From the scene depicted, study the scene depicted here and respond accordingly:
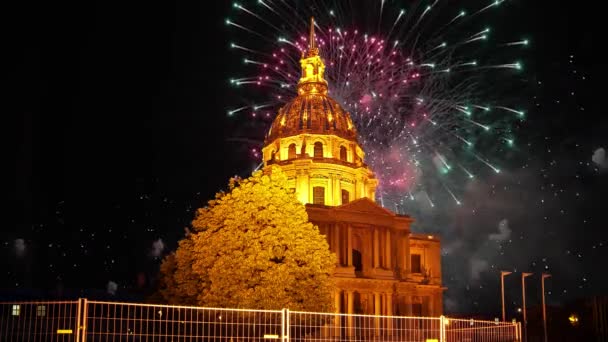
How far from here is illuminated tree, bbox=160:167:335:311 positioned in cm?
3709

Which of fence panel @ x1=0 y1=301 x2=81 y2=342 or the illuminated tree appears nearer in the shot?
fence panel @ x1=0 y1=301 x2=81 y2=342

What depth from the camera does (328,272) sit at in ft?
134

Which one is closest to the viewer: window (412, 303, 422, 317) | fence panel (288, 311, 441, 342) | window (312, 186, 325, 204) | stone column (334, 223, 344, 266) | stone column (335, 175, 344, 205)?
fence panel (288, 311, 441, 342)

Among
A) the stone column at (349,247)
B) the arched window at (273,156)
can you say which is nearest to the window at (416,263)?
the stone column at (349,247)

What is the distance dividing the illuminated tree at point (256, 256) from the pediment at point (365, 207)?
26485 millimetres

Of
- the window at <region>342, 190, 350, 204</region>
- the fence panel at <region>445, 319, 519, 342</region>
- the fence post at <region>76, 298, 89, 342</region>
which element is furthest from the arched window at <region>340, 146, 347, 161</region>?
the fence post at <region>76, 298, 89, 342</region>

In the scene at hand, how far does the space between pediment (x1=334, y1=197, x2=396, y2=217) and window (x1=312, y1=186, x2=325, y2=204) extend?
291 inches

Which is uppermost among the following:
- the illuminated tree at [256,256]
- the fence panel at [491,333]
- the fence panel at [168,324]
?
the illuminated tree at [256,256]

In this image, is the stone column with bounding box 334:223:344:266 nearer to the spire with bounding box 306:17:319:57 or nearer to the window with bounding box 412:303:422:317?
the window with bounding box 412:303:422:317

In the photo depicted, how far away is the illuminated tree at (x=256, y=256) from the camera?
37.1 meters

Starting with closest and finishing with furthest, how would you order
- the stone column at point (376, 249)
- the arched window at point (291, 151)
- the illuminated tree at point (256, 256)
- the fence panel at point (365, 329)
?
the fence panel at point (365, 329) → the illuminated tree at point (256, 256) → the stone column at point (376, 249) → the arched window at point (291, 151)

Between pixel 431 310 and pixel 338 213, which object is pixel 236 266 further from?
pixel 431 310

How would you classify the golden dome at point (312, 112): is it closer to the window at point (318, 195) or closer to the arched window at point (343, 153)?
the arched window at point (343, 153)

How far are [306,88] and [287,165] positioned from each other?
33.2 feet
